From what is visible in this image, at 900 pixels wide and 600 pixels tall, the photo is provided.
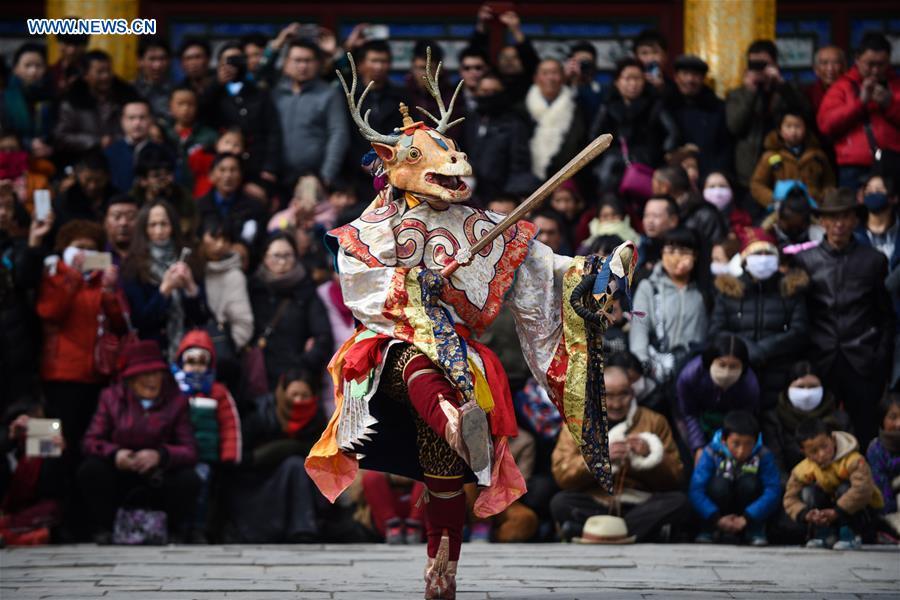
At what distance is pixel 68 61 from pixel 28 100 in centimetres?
43

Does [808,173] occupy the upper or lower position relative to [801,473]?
upper

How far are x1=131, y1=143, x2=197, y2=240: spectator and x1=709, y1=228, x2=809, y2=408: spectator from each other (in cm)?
345

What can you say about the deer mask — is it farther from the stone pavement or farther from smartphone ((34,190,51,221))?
smartphone ((34,190,51,221))

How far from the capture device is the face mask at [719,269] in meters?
11.1

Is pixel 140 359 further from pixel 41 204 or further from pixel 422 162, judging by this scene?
pixel 422 162

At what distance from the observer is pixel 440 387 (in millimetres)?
7734

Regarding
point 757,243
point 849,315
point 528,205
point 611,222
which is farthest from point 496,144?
point 528,205

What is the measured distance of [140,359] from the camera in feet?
34.5

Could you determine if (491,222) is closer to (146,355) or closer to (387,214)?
(387,214)

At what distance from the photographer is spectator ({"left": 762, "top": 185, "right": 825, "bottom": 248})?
11656 mm

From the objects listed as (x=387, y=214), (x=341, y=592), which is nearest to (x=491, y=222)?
(x=387, y=214)

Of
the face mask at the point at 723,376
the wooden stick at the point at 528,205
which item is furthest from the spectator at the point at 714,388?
the wooden stick at the point at 528,205

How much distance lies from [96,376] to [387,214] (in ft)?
11.0

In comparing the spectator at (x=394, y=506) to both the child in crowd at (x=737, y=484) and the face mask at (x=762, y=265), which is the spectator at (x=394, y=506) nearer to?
the child in crowd at (x=737, y=484)
